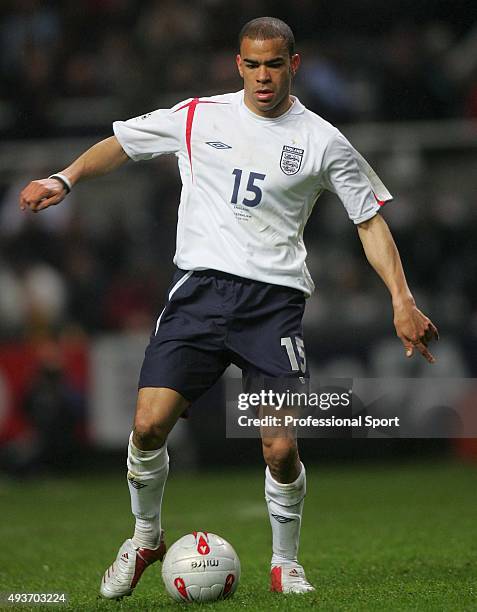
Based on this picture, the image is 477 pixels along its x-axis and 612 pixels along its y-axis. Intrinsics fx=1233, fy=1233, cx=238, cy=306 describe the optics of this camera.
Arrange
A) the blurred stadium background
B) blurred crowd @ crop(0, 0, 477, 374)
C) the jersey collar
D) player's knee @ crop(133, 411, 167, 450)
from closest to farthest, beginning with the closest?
player's knee @ crop(133, 411, 167, 450) → the jersey collar → the blurred stadium background → blurred crowd @ crop(0, 0, 477, 374)

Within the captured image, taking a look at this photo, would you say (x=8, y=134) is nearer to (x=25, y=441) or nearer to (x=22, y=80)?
(x=22, y=80)

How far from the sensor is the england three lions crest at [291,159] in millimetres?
5590

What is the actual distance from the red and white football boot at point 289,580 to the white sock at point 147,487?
0.57 m

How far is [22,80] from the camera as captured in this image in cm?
1566

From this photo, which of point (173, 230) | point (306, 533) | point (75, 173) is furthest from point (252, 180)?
point (173, 230)

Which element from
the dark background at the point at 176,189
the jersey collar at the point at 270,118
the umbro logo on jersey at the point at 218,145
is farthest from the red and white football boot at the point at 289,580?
the dark background at the point at 176,189

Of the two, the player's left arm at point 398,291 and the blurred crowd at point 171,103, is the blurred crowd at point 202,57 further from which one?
the player's left arm at point 398,291

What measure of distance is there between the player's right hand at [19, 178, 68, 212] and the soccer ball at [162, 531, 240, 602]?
64.7 inches

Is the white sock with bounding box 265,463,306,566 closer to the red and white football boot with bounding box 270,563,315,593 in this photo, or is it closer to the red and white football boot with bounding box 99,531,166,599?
the red and white football boot with bounding box 270,563,315,593

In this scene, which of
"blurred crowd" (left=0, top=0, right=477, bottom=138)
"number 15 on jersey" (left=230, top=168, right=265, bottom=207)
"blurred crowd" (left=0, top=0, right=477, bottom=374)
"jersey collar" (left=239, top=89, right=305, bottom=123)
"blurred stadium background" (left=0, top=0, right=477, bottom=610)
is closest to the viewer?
"number 15 on jersey" (left=230, top=168, right=265, bottom=207)

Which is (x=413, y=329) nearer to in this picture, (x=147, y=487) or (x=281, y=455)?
(x=281, y=455)

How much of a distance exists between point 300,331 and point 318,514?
4149 millimetres

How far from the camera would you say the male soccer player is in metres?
5.54

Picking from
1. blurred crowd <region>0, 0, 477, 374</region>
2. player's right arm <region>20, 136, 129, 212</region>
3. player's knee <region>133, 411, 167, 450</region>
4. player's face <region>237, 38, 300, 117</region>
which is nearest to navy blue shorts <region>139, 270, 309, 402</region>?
player's knee <region>133, 411, 167, 450</region>
